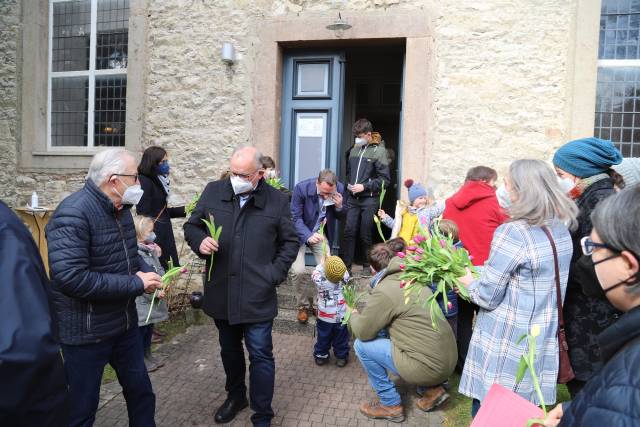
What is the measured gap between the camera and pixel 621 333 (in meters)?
1.13

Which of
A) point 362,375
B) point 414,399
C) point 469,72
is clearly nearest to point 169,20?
point 469,72

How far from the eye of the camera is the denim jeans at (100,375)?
8.30 ft

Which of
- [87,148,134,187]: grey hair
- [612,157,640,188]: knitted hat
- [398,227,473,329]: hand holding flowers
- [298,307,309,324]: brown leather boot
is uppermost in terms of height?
[612,157,640,188]: knitted hat

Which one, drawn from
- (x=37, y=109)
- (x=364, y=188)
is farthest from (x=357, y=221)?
(x=37, y=109)

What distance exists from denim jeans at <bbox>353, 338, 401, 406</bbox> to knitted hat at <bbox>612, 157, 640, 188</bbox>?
6.35 ft

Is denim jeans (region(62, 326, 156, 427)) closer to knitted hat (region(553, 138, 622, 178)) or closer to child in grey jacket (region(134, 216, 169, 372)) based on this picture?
child in grey jacket (region(134, 216, 169, 372))

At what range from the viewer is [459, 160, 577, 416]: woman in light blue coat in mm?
2439

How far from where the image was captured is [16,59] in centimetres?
791

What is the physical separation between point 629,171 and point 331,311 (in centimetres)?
264

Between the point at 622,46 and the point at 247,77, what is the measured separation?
5.07m

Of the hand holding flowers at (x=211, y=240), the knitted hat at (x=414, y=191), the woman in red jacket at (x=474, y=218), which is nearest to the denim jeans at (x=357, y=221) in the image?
the knitted hat at (x=414, y=191)

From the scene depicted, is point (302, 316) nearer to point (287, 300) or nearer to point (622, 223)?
point (287, 300)

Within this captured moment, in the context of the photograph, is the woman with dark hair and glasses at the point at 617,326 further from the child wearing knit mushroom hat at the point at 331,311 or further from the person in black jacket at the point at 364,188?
the person in black jacket at the point at 364,188

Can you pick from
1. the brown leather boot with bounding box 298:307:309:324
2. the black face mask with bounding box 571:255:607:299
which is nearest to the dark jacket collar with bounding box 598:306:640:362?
the black face mask with bounding box 571:255:607:299
